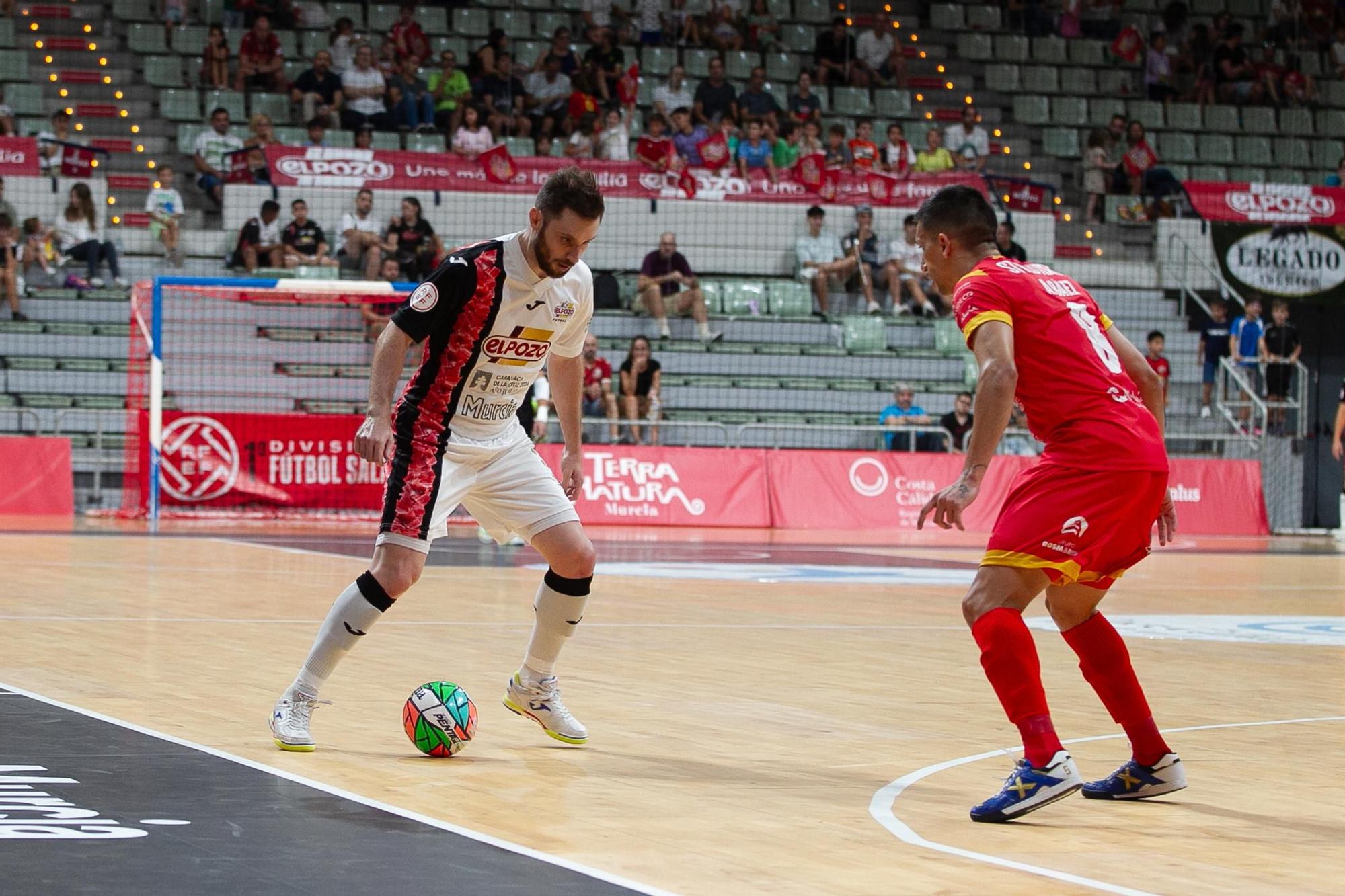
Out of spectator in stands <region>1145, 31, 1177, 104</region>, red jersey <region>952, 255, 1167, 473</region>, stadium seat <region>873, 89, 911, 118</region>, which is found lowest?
red jersey <region>952, 255, 1167, 473</region>

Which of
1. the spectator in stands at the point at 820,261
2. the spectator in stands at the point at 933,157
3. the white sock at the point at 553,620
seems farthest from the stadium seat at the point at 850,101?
the white sock at the point at 553,620

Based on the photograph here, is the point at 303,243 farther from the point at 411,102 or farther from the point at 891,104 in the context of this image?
the point at 891,104

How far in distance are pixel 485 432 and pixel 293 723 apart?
1227 millimetres

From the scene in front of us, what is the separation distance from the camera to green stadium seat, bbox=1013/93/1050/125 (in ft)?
98.8

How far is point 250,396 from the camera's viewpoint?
71.4 feet

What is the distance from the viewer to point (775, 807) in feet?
17.0

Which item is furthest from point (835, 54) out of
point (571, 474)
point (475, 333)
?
point (475, 333)

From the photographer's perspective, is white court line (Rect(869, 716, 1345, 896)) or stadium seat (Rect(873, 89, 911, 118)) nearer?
white court line (Rect(869, 716, 1345, 896))

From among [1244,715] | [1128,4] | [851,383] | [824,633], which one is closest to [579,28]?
[851,383]

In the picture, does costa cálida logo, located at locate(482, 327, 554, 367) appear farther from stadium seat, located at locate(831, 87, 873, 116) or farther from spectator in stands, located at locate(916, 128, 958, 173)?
stadium seat, located at locate(831, 87, 873, 116)

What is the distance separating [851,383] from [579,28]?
7745 mm

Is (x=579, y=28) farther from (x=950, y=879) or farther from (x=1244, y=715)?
(x=950, y=879)

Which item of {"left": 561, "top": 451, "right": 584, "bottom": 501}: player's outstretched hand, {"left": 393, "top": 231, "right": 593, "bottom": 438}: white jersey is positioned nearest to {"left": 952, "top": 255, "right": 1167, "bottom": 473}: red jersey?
{"left": 393, "top": 231, "right": 593, "bottom": 438}: white jersey

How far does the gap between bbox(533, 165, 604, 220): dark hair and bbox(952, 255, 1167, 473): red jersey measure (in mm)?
1334
